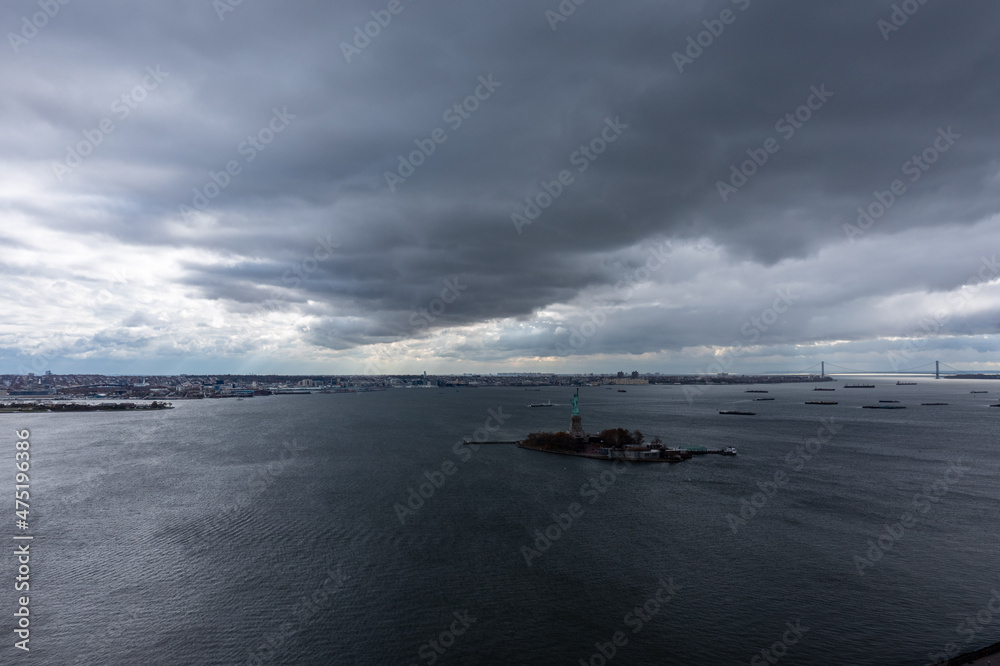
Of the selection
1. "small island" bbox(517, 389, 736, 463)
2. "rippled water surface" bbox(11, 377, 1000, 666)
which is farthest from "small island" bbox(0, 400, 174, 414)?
"small island" bbox(517, 389, 736, 463)

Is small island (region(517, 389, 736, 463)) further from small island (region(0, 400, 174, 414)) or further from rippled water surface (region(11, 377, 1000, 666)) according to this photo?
small island (region(0, 400, 174, 414))

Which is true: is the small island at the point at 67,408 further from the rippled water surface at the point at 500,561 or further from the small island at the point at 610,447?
the small island at the point at 610,447

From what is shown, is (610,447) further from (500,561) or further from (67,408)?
(67,408)

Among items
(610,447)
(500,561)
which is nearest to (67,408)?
(610,447)

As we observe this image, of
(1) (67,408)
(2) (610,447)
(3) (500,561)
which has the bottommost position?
(3) (500,561)

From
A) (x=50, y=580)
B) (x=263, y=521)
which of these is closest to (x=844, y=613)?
(x=263, y=521)

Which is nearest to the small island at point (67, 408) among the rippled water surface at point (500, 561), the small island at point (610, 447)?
the rippled water surface at point (500, 561)
